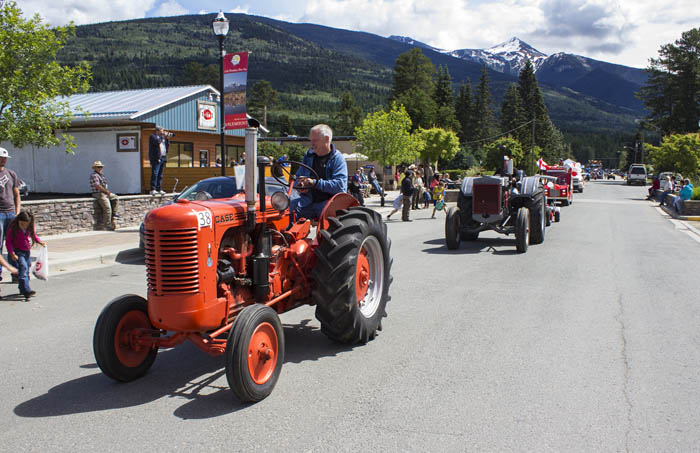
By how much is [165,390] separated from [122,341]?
51 cm

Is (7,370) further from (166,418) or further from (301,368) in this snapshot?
(301,368)

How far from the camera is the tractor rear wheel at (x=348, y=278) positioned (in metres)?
5.12

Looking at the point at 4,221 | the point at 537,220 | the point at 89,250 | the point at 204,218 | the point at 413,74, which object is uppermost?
the point at 413,74

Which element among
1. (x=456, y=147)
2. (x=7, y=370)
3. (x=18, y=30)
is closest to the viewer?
(x=7, y=370)

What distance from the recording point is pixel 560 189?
28.6 metres

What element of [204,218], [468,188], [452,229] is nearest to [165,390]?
[204,218]

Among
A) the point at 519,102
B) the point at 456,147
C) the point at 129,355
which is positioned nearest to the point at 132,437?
the point at 129,355

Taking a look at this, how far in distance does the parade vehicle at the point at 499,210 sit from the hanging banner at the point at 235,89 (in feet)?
20.1

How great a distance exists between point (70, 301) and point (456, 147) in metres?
40.1

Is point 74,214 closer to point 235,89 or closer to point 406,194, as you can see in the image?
point 235,89

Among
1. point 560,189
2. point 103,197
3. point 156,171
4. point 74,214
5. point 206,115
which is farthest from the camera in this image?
point 560,189

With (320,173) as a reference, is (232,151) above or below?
above

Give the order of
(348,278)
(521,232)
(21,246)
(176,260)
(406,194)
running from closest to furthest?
(176,260), (348,278), (21,246), (521,232), (406,194)

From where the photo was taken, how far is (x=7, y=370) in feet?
16.4
